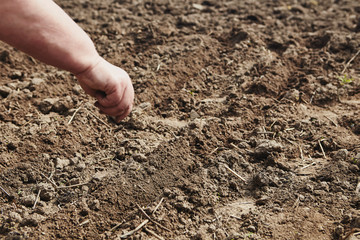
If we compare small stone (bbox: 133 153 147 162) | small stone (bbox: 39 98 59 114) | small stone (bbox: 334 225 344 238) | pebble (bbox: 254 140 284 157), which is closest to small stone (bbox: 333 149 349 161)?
pebble (bbox: 254 140 284 157)

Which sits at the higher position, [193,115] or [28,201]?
[193,115]

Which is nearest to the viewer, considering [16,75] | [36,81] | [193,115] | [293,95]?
[193,115]

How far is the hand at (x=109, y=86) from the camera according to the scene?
2143 millimetres

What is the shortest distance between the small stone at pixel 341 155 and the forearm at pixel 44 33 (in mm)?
1964

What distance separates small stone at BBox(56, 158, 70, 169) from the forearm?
1162mm

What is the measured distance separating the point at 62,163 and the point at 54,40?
1338 mm

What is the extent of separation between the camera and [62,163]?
3016 millimetres

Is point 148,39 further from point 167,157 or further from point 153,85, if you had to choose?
point 167,157

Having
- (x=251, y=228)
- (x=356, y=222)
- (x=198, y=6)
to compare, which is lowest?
(x=251, y=228)

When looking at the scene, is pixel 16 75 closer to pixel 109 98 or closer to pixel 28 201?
pixel 28 201

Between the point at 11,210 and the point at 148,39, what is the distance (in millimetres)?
2693

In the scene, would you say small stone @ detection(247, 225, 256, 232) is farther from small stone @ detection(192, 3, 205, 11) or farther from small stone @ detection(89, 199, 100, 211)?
small stone @ detection(192, 3, 205, 11)

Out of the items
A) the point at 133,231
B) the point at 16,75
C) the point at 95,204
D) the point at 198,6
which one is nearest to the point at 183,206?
the point at 133,231

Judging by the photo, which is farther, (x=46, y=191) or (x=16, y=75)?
(x=16, y=75)
